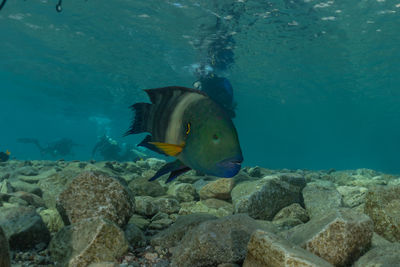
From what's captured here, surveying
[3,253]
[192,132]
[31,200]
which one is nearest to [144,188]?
[31,200]

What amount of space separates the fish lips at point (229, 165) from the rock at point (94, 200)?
5.55 ft

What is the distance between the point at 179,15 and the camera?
17391 millimetres

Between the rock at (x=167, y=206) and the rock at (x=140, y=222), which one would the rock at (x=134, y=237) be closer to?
the rock at (x=140, y=222)

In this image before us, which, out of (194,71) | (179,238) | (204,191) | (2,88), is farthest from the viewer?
(2,88)

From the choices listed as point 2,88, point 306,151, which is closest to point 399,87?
point 2,88

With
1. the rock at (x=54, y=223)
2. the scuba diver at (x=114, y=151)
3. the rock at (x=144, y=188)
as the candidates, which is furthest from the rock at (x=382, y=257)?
the scuba diver at (x=114, y=151)

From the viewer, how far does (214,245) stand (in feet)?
7.49

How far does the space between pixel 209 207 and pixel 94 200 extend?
→ 1.86m

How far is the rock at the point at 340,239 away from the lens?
2.13 m

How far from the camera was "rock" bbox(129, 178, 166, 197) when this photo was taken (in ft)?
15.2

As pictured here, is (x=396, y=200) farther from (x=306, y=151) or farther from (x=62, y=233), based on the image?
(x=306, y=151)

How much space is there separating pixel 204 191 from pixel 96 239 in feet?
7.93

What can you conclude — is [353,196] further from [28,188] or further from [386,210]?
[28,188]

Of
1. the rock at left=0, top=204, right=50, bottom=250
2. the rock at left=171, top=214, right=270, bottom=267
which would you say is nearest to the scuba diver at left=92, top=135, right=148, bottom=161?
the rock at left=0, top=204, right=50, bottom=250
